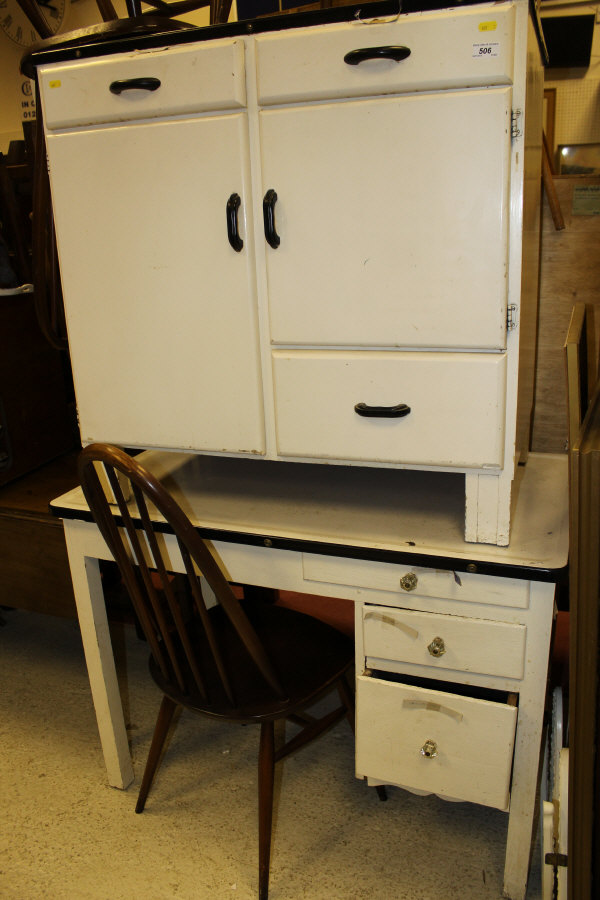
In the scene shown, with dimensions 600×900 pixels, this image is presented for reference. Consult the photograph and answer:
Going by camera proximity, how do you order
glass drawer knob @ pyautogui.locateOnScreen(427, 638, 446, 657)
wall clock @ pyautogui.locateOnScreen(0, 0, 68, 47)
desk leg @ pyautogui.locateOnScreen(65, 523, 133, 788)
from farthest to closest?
wall clock @ pyautogui.locateOnScreen(0, 0, 68, 47) → desk leg @ pyautogui.locateOnScreen(65, 523, 133, 788) → glass drawer knob @ pyautogui.locateOnScreen(427, 638, 446, 657)

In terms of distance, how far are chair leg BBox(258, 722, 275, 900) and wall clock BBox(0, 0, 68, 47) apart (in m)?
3.72

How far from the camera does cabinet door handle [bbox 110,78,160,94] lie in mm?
1210

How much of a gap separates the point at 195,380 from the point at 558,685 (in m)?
0.96

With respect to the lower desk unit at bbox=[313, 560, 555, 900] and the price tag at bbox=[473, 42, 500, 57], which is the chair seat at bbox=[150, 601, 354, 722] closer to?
A: the lower desk unit at bbox=[313, 560, 555, 900]

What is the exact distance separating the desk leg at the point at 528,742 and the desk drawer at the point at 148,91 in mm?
975

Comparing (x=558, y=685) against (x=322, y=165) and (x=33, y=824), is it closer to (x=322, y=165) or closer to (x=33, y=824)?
(x=322, y=165)

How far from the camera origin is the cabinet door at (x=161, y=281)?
49.3 inches

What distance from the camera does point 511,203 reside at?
1093 millimetres

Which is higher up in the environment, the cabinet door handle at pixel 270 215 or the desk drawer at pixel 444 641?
the cabinet door handle at pixel 270 215

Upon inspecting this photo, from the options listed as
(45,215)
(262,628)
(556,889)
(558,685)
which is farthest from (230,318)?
(556,889)

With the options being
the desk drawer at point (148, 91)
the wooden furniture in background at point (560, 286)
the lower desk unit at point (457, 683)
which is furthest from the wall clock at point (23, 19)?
the lower desk unit at point (457, 683)

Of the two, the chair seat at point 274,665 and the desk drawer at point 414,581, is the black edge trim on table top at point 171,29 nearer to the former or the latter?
the desk drawer at point 414,581

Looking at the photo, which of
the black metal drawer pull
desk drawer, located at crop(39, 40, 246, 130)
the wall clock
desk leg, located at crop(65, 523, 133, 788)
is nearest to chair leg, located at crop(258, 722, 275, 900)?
desk leg, located at crop(65, 523, 133, 788)

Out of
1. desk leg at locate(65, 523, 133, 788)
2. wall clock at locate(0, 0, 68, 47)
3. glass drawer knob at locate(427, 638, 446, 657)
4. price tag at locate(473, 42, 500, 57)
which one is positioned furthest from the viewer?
wall clock at locate(0, 0, 68, 47)
